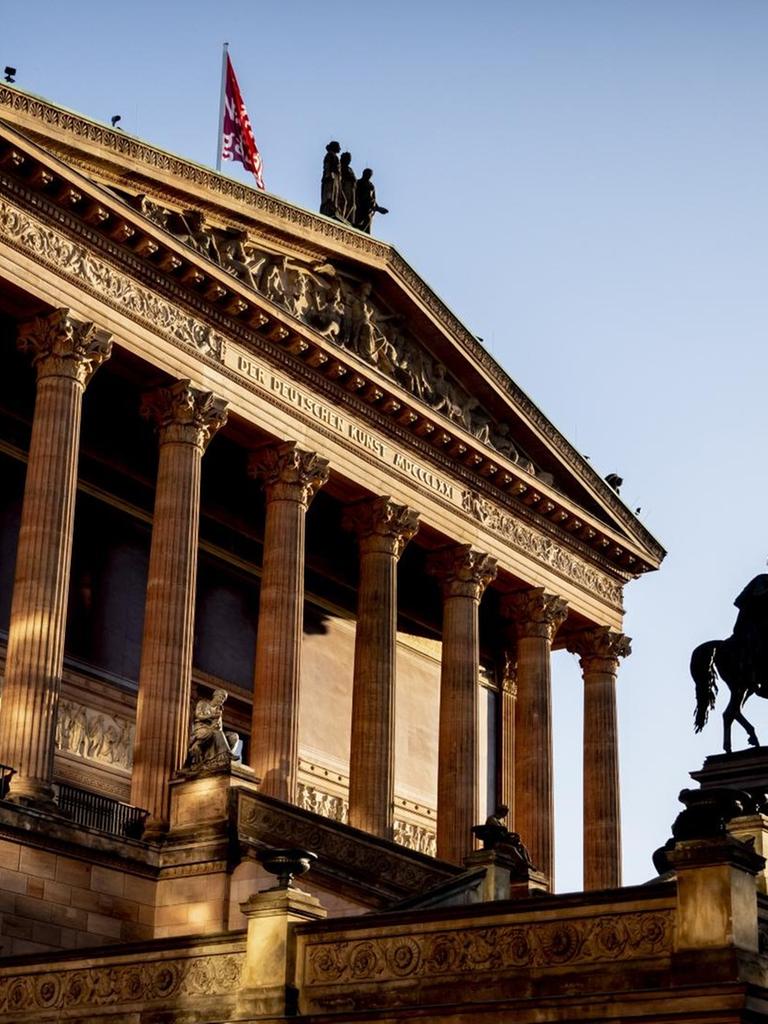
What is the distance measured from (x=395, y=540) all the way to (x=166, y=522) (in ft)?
29.3

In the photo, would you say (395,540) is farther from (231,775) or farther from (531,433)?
(231,775)

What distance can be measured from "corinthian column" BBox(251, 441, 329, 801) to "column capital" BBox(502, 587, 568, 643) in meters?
10.4

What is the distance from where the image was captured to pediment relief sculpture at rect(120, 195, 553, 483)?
4150cm

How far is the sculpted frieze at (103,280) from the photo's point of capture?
120 feet

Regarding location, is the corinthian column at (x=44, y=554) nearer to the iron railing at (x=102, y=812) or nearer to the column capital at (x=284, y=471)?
the iron railing at (x=102, y=812)

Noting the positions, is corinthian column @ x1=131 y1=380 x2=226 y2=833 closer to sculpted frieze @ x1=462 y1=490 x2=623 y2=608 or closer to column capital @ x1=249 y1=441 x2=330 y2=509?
column capital @ x1=249 y1=441 x2=330 y2=509

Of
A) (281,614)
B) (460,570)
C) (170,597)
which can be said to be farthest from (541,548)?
(170,597)

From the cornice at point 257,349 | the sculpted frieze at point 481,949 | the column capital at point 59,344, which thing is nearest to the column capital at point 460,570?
the cornice at point 257,349

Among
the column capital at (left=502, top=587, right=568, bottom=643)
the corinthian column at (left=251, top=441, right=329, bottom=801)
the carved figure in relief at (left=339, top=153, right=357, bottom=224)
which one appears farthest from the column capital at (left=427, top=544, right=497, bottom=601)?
the carved figure in relief at (left=339, top=153, right=357, bottom=224)

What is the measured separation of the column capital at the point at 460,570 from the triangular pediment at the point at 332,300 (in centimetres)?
143

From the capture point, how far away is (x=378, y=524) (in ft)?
151

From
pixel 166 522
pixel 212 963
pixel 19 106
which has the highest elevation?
pixel 19 106

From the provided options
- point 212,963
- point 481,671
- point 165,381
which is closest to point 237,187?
point 165,381

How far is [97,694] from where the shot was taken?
41.8 meters
